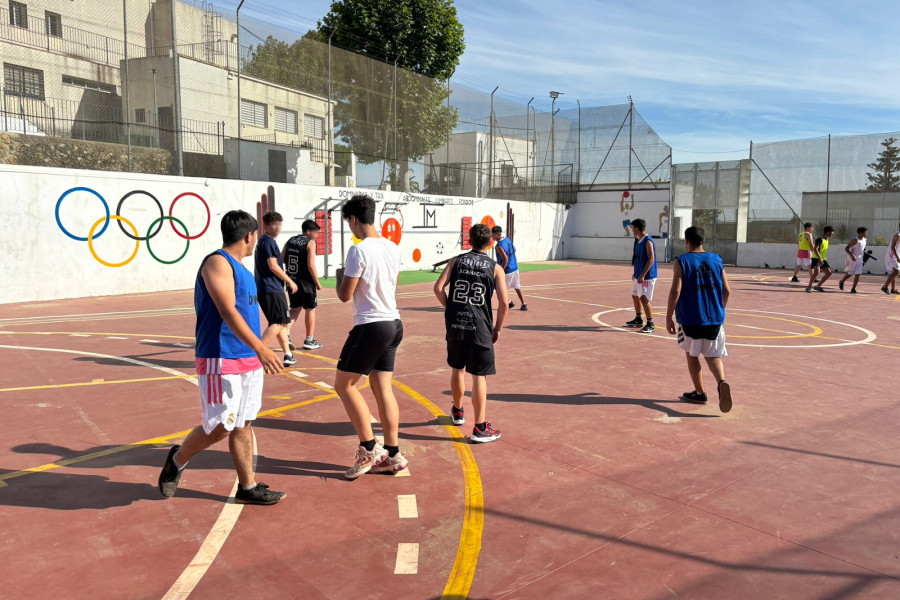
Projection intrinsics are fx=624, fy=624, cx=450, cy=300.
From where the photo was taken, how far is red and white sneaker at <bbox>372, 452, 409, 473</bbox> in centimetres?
481

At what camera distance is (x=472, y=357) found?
553 cm

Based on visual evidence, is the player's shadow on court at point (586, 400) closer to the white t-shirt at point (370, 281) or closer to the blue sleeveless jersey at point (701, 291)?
the blue sleeveless jersey at point (701, 291)

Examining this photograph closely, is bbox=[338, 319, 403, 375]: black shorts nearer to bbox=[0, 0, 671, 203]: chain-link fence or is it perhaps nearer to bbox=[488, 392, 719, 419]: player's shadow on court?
bbox=[488, 392, 719, 419]: player's shadow on court

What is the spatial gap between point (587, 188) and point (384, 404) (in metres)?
33.6

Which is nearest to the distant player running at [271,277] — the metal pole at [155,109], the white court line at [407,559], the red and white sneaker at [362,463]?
the red and white sneaker at [362,463]

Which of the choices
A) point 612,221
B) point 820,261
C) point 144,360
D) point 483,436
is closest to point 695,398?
point 483,436

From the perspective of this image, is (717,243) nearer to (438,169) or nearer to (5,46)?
(438,169)

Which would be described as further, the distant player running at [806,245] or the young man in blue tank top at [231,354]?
the distant player running at [806,245]

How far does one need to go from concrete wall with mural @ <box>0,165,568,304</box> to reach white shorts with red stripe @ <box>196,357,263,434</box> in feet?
43.5

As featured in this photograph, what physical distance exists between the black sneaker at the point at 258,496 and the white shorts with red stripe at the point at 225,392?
19.2 inches

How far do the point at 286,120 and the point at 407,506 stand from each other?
1857 centimetres

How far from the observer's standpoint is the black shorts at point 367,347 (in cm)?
465

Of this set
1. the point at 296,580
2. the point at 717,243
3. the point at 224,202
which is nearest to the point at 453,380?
the point at 296,580

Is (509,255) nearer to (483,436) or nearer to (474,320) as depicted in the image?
(474,320)
